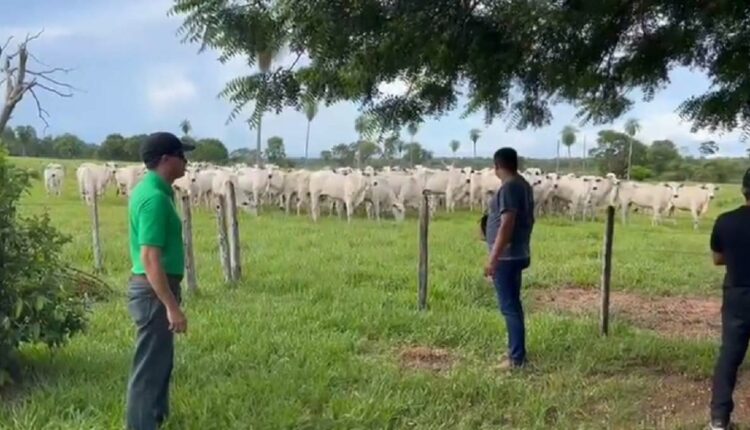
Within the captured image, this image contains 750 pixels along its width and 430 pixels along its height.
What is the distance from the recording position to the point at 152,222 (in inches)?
156

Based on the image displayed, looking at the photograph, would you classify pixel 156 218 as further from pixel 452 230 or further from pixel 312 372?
pixel 452 230

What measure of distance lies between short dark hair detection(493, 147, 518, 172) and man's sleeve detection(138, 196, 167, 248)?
103 inches

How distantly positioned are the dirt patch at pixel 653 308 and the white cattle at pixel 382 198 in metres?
13.0

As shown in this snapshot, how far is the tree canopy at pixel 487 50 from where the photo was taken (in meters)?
3.86

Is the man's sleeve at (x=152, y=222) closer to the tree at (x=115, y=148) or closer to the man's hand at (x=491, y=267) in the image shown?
the man's hand at (x=491, y=267)

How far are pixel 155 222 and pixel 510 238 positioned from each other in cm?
270

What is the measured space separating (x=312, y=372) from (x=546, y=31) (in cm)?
279

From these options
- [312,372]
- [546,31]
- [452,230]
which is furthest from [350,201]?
[546,31]

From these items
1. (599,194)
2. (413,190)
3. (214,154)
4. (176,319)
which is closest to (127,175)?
(413,190)

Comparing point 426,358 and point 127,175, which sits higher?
point 127,175

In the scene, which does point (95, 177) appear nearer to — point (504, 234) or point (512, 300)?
point (512, 300)

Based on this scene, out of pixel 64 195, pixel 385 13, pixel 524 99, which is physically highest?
pixel 385 13

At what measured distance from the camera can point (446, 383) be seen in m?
5.61

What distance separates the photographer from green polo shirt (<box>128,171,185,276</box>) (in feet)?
13.0
